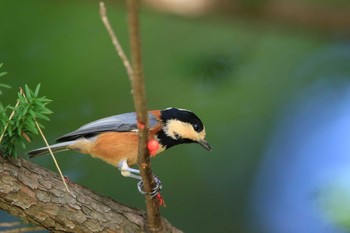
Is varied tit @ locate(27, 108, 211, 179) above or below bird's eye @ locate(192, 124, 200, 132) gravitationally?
below

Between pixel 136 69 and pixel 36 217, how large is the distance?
40.3 inches

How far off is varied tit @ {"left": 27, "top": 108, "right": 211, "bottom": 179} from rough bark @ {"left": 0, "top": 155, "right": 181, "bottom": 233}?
229 millimetres

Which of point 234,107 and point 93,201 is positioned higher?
point 234,107

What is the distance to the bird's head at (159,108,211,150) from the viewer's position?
3490 mm

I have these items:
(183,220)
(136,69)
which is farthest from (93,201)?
(183,220)

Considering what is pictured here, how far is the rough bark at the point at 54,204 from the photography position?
2.90 metres

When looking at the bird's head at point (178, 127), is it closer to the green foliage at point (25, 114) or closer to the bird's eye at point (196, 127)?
the bird's eye at point (196, 127)

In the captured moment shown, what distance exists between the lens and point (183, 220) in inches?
199

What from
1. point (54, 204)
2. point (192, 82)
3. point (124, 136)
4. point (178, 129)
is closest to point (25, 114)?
point (54, 204)

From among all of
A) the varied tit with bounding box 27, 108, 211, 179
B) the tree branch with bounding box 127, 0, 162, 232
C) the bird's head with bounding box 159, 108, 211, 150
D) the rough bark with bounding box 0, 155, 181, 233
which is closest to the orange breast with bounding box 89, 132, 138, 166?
the varied tit with bounding box 27, 108, 211, 179

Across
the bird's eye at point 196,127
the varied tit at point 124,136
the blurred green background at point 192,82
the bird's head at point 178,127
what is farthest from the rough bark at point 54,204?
the blurred green background at point 192,82

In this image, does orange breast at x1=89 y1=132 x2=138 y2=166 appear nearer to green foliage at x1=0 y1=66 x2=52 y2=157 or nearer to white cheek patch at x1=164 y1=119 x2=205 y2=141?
white cheek patch at x1=164 y1=119 x2=205 y2=141

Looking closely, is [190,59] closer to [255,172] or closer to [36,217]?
[255,172]

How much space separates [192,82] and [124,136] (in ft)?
4.16
